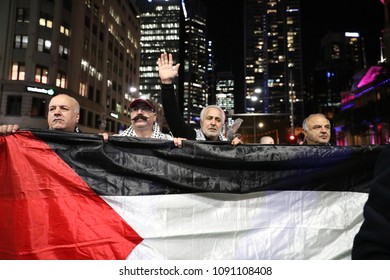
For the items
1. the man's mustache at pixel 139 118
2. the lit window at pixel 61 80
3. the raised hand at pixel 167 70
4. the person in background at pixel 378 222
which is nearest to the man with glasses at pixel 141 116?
the man's mustache at pixel 139 118

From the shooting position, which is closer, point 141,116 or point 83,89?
point 141,116

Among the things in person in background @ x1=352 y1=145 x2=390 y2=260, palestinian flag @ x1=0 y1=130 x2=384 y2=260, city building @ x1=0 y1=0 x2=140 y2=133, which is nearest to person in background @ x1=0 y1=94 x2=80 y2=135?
palestinian flag @ x1=0 y1=130 x2=384 y2=260

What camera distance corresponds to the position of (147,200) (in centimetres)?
305

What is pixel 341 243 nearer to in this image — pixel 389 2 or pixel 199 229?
pixel 199 229

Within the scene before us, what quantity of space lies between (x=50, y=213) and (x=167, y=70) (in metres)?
2.72

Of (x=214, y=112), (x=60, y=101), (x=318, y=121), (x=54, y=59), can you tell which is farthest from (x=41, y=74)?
(x=318, y=121)

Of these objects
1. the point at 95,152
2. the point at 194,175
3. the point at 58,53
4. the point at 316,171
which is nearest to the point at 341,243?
the point at 316,171

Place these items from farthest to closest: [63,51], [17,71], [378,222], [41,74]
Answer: [63,51] → [41,74] → [17,71] → [378,222]

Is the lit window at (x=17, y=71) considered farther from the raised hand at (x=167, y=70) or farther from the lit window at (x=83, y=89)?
the raised hand at (x=167, y=70)

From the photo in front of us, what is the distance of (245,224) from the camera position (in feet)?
9.73

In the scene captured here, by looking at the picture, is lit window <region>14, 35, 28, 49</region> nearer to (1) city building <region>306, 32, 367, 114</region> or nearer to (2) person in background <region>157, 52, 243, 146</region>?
(2) person in background <region>157, 52, 243, 146</region>

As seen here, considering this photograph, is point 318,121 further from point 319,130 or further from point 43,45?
point 43,45

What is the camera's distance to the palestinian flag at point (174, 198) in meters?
2.85

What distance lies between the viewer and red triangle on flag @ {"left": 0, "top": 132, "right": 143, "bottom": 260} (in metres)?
2.80
